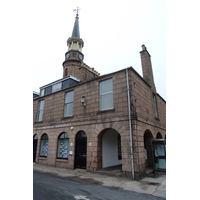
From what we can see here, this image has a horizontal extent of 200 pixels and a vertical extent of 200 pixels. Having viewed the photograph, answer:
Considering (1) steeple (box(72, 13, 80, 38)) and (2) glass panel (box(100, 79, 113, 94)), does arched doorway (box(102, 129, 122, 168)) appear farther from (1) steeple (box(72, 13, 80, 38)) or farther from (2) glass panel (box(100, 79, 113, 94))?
(1) steeple (box(72, 13, 80, 38))

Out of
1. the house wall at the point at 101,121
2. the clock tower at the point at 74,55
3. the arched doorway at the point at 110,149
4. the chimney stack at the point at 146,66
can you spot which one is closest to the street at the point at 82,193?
the house wall at the point at 101,121

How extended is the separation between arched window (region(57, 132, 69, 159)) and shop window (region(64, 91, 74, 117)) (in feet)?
5.85

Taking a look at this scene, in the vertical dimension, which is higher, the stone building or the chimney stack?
the chimney stack

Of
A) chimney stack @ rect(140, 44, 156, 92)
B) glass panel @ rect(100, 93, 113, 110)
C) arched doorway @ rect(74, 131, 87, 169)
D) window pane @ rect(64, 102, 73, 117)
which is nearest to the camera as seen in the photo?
glass panel @ rect(100, 93, 113, 110)

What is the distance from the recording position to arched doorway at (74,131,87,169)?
1039 centimetres

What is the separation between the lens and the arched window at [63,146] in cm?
1160

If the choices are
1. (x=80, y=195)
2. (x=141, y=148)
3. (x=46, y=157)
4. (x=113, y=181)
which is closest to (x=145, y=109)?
(x=141, y=148)

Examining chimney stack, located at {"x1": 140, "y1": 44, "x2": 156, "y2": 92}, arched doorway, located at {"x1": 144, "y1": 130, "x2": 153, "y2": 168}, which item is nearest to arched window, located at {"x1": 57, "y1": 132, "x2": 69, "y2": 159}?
arched doorway, located at {"x1": 144, "y1": 130, "x2": 153, "y2": 168}

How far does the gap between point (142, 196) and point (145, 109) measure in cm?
633

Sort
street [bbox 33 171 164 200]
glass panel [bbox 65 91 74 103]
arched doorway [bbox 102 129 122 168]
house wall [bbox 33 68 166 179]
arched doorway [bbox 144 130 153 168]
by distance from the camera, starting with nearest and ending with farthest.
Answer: street [bbox 33 171 164 200], house wall [bbox 33 68 166 179], arched doorway [bbox 102 129 122 168], arched doorway [bbox 144 130 153 168], glass panel [bbox 65 91 74 103]

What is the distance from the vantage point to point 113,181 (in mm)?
7395

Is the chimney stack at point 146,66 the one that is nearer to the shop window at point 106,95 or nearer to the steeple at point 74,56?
the shop window at point 106,95

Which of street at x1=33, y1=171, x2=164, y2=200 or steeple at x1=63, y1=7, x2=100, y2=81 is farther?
steeple at x1=63, y1=7, x2=100, y2=81

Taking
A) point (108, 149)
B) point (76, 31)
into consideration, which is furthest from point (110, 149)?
point (76, 31)
